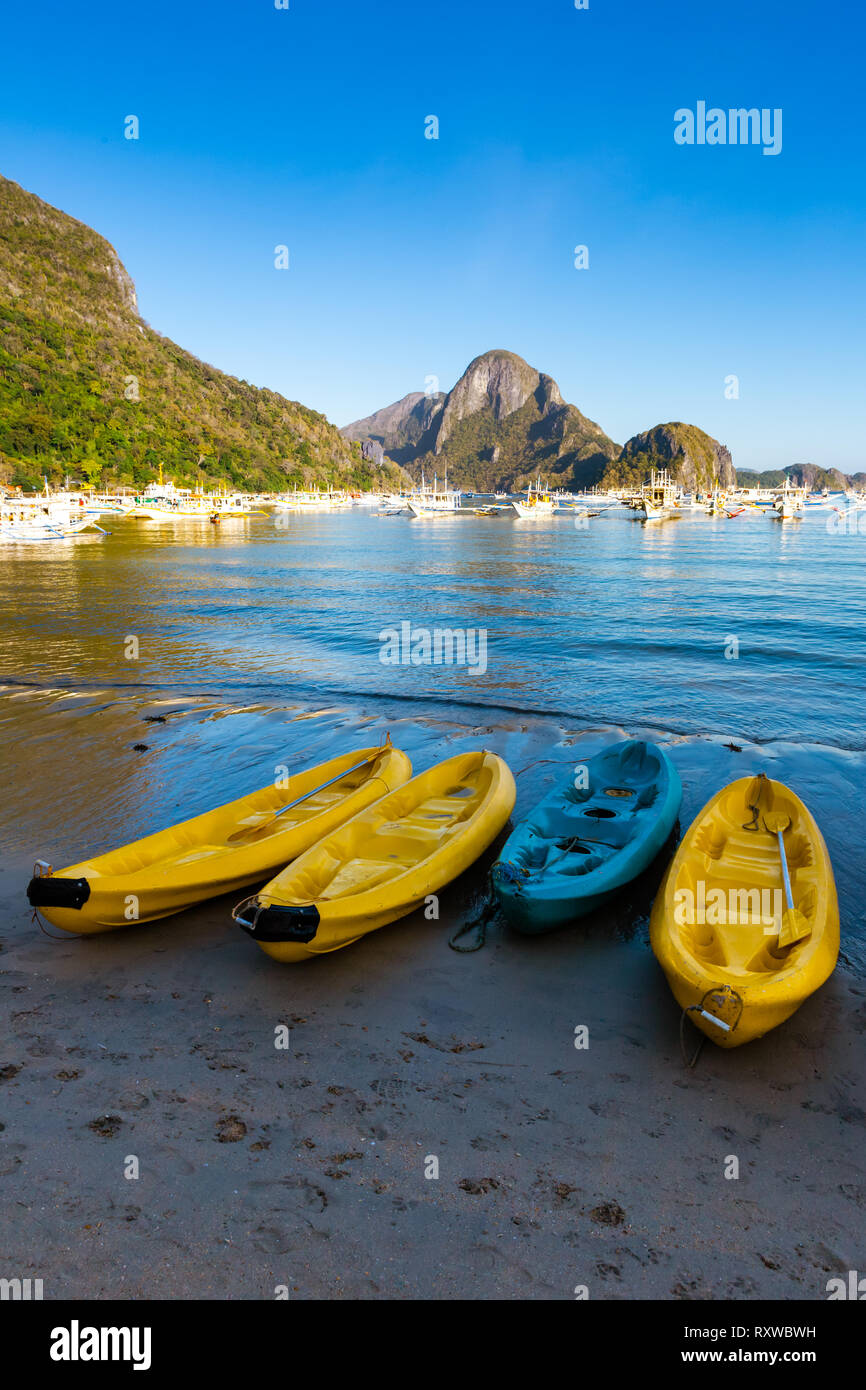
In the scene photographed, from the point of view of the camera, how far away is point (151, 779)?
996cm

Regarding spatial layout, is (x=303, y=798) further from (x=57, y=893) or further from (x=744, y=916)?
(x=744, y=916)

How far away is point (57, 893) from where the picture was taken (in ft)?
18.5

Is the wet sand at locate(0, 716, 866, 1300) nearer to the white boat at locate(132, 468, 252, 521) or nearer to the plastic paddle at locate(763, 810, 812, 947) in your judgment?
the plastic paddle at locate(763, 810, 812, 947)

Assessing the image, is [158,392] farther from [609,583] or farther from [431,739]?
[431,739]

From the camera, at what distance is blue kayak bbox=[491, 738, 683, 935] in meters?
6.16

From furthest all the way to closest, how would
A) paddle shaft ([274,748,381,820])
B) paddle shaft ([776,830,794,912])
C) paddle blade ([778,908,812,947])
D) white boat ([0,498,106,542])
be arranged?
white boat ([0,498,106,542]) → paddle shaft ([274,748,381,820]) → paddle shaft ([776,830,794,912]) → paddle blade ([778,908,812,947])

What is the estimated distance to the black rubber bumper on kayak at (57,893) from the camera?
5625 millimetres

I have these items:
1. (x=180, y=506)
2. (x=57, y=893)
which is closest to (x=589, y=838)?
(x=57, y=893)

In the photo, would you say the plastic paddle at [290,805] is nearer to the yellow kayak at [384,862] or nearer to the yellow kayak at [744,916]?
the yellow kayak at [384,862]

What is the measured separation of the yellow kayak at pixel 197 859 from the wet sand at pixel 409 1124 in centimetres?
36

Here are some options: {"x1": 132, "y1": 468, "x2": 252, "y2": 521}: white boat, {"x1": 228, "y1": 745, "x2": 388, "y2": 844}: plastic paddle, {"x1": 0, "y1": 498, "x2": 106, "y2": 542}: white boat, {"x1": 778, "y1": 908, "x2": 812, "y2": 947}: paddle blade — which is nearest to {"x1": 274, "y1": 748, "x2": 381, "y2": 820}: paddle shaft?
{"x1": 228, "y1": 745, "x2": 388, "y2": 844}: plastic paddle

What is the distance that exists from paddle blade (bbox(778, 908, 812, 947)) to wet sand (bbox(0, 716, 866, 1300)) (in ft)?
1.80

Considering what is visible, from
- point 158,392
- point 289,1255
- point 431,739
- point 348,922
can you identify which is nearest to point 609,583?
point 431,739

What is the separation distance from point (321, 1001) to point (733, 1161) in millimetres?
3027
